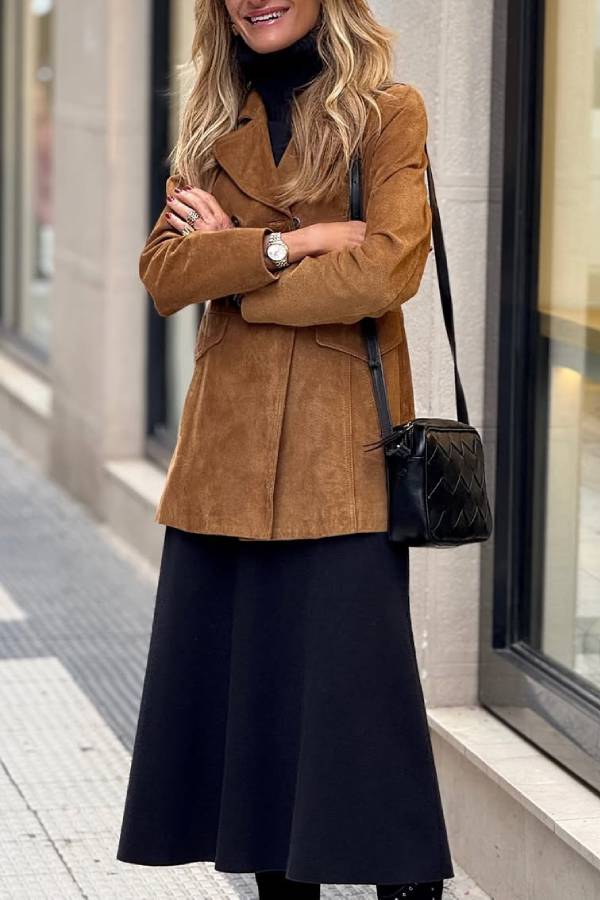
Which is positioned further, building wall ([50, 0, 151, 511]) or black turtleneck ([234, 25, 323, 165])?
building wall ([50, 0, 151, 511])

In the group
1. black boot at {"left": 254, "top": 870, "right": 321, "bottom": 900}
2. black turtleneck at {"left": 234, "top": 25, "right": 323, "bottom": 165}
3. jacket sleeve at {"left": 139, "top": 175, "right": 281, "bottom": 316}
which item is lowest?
black boot at {"left": 254, "top": 870, "right": 321, "bottom": 900}

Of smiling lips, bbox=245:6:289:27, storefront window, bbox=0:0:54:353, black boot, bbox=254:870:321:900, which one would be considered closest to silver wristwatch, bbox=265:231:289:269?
smiling lips, bbox=245:6:289:27

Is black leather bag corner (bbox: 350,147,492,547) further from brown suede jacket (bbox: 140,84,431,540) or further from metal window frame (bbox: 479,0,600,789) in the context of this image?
metal window frame (bbox: 479,0,600,789)

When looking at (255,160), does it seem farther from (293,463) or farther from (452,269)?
(452,269)

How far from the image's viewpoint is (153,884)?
3.90m

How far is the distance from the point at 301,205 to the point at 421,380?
959mm

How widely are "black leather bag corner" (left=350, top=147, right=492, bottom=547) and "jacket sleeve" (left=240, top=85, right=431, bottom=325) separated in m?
0.08

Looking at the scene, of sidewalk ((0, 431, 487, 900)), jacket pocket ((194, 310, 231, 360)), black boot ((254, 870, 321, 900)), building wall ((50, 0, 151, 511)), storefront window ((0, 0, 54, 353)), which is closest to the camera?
jacket pocket ((194, 310, 231, 360))

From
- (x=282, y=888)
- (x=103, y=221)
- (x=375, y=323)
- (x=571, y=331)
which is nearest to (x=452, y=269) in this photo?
(x=571, y=331)

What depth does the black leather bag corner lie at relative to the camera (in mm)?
3119

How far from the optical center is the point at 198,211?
126 inches

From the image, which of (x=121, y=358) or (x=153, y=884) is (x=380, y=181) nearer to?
(x=153, y=884)

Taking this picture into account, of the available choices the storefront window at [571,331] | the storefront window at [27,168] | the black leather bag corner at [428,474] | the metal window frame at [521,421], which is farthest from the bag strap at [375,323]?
the storefront window at [27,168]

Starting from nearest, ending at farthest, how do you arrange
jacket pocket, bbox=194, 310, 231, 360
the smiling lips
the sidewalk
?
1. the smiling lips
2. jacket pocket, bbox=194, 310, 231, 360
3. the sidewalk
